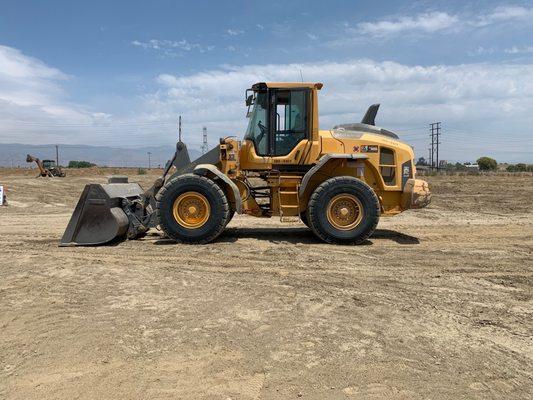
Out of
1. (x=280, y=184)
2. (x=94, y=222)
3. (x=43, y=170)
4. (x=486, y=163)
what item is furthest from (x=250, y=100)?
(x=486, y=163)

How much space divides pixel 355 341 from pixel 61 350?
7.67ft

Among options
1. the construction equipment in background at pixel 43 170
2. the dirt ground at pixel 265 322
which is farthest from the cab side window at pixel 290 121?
the construction equipment in background at pixel 43 170

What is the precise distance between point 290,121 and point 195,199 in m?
2.27

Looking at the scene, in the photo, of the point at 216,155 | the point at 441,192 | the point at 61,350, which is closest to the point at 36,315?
the point at 61,350

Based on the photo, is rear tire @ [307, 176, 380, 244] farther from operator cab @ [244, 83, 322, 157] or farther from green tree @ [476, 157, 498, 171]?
green tree @ [476, 157, 498, 171]

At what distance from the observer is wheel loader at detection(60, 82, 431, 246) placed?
8.46 metres

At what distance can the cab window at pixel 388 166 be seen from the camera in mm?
9055

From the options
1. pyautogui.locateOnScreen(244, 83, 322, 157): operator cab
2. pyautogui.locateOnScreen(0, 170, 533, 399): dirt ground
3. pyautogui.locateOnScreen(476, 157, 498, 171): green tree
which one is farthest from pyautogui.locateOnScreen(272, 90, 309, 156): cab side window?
pyautogui.locateOnScreen(476, 157, 498, 171): green tree

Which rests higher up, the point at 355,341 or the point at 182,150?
the point at 182,150

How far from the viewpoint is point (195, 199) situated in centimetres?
853

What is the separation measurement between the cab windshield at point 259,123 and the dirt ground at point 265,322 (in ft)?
6.45

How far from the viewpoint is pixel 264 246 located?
8398 mm

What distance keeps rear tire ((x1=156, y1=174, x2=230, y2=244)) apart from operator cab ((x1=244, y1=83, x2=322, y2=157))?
1.29 meters

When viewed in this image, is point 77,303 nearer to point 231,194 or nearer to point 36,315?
point 36,315
